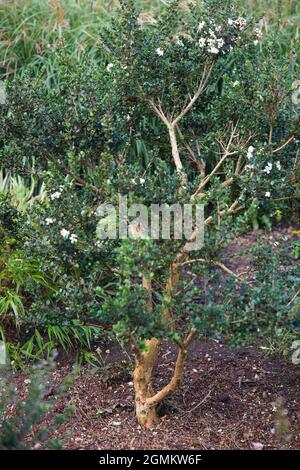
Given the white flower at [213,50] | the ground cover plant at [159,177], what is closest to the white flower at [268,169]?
the ground cover plant at [159,177]

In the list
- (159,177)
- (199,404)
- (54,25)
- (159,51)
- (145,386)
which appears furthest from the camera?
(54,25)

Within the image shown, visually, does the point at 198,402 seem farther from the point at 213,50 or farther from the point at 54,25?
the point at 54,25

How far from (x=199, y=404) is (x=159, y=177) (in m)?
1.32

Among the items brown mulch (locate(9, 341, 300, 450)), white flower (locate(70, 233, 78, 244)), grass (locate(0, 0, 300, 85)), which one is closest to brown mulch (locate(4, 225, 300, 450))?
brown mulch (locate(9, 341, 300, 450))

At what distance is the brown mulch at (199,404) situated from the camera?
3.69 meters

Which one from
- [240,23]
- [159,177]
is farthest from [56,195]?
[240,23]

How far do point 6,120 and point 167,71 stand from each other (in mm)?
902

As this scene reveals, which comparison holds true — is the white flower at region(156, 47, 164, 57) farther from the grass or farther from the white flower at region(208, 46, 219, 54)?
the grass

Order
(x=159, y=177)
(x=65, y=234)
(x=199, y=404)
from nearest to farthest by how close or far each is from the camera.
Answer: (x=65, y=234)
(x=159, y=177)
(x=199, y=404)

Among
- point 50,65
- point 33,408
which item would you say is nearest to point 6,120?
point 33,408

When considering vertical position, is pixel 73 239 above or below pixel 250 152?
below

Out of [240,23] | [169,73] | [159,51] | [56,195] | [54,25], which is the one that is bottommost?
[56,195]

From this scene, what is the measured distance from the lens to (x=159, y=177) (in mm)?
3645

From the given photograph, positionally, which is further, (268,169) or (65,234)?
(268,169)
